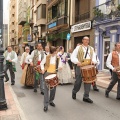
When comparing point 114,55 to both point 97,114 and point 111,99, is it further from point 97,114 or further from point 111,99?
point 97,114

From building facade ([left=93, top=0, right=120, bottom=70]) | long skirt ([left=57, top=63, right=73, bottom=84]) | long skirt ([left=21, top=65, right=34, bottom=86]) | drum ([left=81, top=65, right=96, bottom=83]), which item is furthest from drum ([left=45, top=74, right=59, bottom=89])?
building facade ([left=93, top=0, right=120, bottom=70])

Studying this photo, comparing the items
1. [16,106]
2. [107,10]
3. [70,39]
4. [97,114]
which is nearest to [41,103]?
[16,106]

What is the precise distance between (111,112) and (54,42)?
87.0 ft

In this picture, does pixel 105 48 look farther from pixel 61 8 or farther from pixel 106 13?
pixel 61 8

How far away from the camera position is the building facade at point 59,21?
2495 cm

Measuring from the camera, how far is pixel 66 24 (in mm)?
24750

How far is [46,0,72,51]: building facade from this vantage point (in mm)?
24945

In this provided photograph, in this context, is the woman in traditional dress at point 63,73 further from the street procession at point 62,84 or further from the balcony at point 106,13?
the balcony at point 106,13

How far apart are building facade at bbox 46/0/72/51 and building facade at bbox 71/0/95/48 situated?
131 cm

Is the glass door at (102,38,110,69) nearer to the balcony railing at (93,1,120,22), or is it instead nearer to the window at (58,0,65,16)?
the balcony railing at (93,1,120,22)

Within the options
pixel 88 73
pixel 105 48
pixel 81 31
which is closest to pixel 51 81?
pixel 88 73

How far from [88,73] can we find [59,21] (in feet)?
66.2

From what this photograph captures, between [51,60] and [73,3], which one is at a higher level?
[73,3]

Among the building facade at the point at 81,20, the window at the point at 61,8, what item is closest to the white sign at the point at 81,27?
the building facade at the point at 81,20
